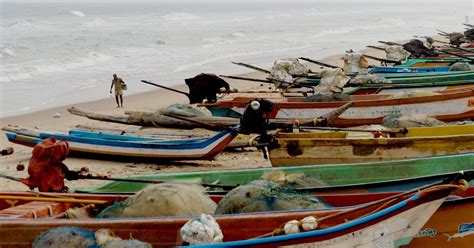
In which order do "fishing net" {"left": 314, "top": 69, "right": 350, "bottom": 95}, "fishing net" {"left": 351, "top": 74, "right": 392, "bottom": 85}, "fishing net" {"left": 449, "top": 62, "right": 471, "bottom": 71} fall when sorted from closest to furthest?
"fishing net" {"left": 314, "top": 69, "right": 350, "bottom": 95} → "fishing net" {"left": 351, "top": 74, "right": 392, "bottom": 85} → "fishing net" {"left": 449, "top": 62, "right": 471, "bottom": 71}

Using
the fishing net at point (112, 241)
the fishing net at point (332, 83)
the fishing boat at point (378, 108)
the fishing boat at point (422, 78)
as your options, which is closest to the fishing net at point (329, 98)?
the fishing boat at point (378, 108)

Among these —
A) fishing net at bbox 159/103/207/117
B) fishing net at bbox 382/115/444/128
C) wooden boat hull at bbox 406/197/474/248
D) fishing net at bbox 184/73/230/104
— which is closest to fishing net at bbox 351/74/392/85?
fishing net at bbox 184/73/230/104

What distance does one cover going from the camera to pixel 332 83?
14.4 meters

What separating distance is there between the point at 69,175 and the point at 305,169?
285 cm

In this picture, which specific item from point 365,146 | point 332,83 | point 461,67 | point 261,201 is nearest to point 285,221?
point 261,201

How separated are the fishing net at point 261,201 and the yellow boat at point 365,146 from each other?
9.39ft

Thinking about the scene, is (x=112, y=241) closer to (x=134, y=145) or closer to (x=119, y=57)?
(x=134, y=145)

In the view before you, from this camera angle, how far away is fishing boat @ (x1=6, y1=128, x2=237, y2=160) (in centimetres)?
1070

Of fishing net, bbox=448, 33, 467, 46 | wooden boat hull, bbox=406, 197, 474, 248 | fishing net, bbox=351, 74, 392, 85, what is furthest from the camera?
fishing net, bbox=448, 33, 467, 46

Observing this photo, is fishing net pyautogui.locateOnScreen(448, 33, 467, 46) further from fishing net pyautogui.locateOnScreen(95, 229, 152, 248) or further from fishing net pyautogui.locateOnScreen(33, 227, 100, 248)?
fishing net pyautogui.locateOnScreen(33, 227, 100, 248)

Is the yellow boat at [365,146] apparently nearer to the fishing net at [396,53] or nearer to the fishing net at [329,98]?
the fishing net at [329,98]

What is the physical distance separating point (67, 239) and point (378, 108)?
848 centimetres

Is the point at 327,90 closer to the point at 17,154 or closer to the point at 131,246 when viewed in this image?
the point at 17,154

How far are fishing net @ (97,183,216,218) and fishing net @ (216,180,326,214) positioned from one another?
9.9 inches
